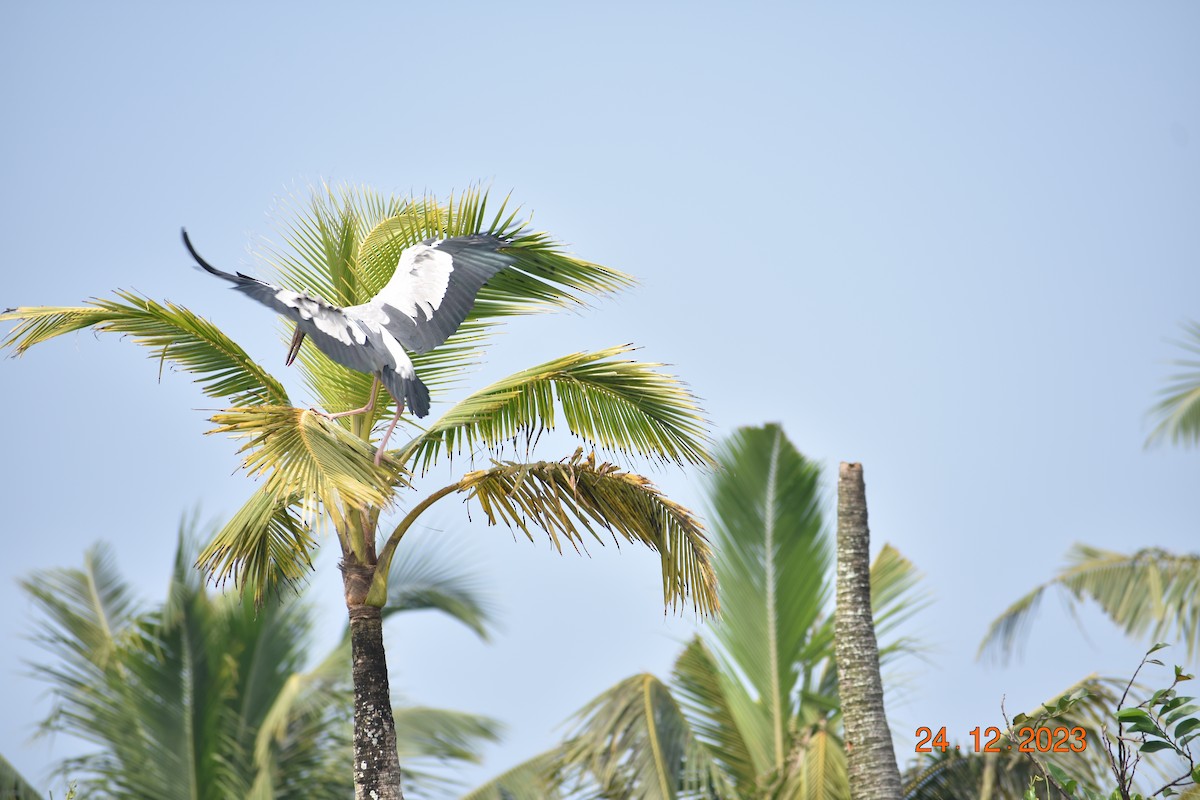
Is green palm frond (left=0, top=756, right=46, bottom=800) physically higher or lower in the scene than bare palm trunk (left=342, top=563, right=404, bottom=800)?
higher

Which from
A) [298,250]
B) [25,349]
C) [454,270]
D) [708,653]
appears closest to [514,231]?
[454,270]

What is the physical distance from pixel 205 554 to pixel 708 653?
6410 mm

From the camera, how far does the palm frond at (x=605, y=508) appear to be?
6.84 metres

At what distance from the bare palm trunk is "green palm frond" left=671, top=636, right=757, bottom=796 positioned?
5.02m

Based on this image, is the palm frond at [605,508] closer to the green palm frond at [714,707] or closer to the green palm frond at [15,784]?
the green palm frond at [714,707]

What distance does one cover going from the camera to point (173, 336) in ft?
23.0

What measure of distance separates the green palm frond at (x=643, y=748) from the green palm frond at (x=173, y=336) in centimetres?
445

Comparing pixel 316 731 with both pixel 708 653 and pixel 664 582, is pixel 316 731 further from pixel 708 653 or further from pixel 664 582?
pixel 664 582

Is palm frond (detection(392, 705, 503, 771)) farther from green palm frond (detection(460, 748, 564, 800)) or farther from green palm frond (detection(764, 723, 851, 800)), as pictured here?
green palm frond (detection(764, 723, 851, 800))

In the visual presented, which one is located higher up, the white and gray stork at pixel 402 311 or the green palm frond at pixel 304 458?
the white and gray stork at pixel 402 311

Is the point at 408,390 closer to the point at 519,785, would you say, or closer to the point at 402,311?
the point at 402,311

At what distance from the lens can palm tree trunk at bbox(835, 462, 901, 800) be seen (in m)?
8.88

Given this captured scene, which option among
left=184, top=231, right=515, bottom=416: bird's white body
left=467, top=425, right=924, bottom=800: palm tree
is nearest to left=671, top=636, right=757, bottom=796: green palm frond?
left=467, top=425, right=924, bottom=800: palm tree

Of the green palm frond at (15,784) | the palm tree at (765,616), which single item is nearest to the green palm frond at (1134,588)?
the palm tree at (765,616)
